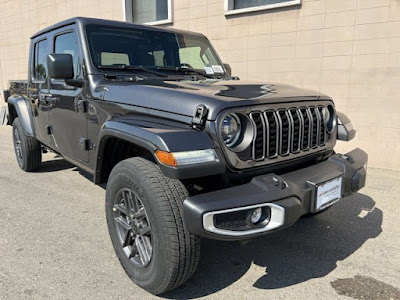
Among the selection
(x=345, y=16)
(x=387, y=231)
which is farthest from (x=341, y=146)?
(x=387, y=231)

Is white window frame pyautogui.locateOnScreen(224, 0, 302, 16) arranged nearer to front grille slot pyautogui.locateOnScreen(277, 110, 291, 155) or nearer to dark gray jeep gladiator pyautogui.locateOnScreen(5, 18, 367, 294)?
dark gray jeep gladiator pyautogui.locateOnScreen(5, 18, 367, 294)

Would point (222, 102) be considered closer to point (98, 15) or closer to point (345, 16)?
point (345, 16)

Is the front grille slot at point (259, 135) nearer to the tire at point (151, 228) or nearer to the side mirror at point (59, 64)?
the tire at point (151, 228)

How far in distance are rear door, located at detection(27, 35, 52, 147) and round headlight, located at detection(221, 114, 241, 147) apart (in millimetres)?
2688

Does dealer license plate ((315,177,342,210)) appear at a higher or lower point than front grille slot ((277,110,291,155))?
lower

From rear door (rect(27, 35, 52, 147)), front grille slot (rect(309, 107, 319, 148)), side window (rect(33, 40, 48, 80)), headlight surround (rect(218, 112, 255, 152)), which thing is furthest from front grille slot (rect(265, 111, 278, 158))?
side window (rect(33, 40, 48, 80))

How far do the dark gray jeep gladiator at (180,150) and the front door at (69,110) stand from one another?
22mm

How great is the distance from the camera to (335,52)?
5.56m

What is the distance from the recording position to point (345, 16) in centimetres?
537

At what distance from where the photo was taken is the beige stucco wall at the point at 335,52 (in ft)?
17.0

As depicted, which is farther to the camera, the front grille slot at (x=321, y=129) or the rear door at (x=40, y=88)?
the rear door at (x=40, y=88)

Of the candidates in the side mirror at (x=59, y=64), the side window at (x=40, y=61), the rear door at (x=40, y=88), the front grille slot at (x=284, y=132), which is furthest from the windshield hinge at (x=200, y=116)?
the side window at (x=40, y=61)

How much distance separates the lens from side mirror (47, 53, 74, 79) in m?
2.87

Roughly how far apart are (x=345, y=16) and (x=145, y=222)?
4.87 m
